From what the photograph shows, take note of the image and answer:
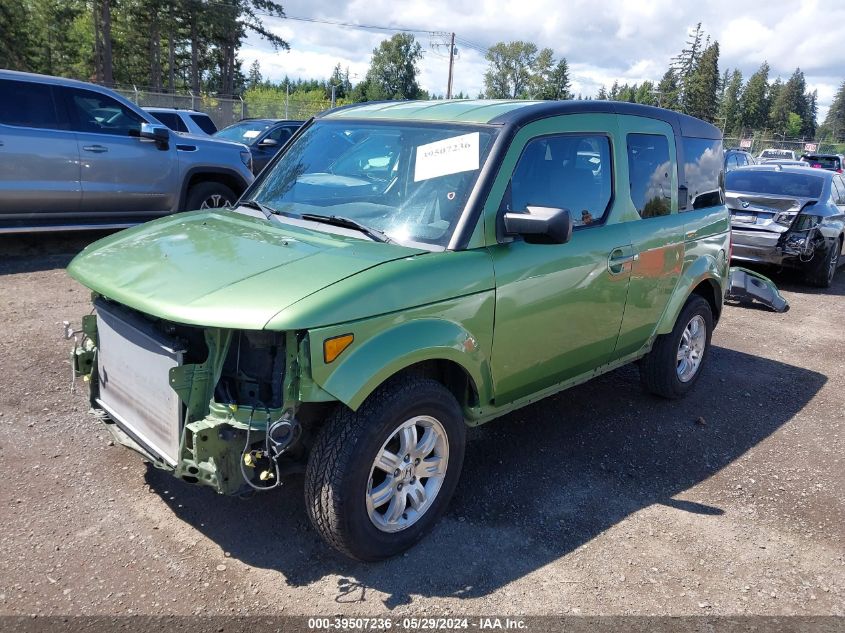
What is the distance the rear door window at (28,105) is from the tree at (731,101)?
9249cm

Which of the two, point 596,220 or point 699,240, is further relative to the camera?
point 699,240

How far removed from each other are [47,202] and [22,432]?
474 cm

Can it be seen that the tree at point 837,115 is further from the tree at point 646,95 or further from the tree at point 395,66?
the tree at point 395,66

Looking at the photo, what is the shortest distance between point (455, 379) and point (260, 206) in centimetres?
156

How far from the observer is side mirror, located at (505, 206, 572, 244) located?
3.18 meters

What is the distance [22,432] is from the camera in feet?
13.3

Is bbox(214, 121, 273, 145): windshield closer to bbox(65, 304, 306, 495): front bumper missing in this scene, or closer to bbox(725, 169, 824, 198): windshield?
bbox(725, 169, 824, 198): windshield

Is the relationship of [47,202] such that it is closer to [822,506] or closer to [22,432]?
[22,432]

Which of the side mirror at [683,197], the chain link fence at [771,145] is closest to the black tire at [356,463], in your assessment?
the side mirror at [683,197]

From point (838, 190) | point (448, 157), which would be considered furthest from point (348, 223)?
point (838, 190)

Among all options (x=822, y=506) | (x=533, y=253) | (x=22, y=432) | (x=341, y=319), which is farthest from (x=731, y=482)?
(x=22, y=432)

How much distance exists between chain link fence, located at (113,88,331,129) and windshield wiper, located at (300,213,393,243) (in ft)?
80.4

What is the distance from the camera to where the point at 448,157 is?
351cm

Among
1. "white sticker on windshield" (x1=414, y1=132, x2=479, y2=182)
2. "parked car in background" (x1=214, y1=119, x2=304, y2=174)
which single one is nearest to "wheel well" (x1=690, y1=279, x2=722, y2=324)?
"white sticker on windshield" (x1=414, y1=132, x2=479, y2=182)
